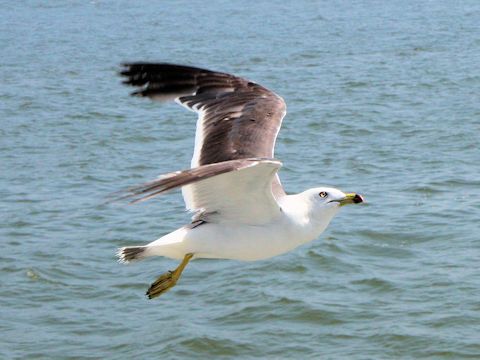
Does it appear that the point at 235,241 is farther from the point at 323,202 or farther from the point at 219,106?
the point at 219,106

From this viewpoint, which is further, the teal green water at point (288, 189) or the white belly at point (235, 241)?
the teal green water at point (288, 189)

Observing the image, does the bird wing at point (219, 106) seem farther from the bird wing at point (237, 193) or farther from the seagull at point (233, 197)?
the bird wing at point (237, 193)

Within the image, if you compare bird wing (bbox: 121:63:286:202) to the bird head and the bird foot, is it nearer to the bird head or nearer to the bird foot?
the bird head

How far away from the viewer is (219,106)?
7.34m

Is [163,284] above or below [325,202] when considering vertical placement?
below

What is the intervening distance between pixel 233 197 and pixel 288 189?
7.19 metres

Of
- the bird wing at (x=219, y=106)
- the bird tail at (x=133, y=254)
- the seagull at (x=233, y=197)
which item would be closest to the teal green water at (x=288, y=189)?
the bird wing at (x=219, y=106)

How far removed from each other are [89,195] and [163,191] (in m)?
8.90

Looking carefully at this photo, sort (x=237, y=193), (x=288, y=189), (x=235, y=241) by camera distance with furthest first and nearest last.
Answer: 1. (x=288, y=189)
2. (x=235, y=241)
3. (x=237, y=193)

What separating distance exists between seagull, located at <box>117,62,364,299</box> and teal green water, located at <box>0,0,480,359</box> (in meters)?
3.10

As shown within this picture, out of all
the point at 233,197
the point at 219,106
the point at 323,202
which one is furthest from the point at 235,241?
the point at 219,106

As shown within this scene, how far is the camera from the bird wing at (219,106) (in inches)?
269

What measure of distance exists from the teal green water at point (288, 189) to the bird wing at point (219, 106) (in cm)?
300

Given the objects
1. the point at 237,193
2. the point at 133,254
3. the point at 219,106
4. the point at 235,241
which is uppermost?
the point at 219,106
